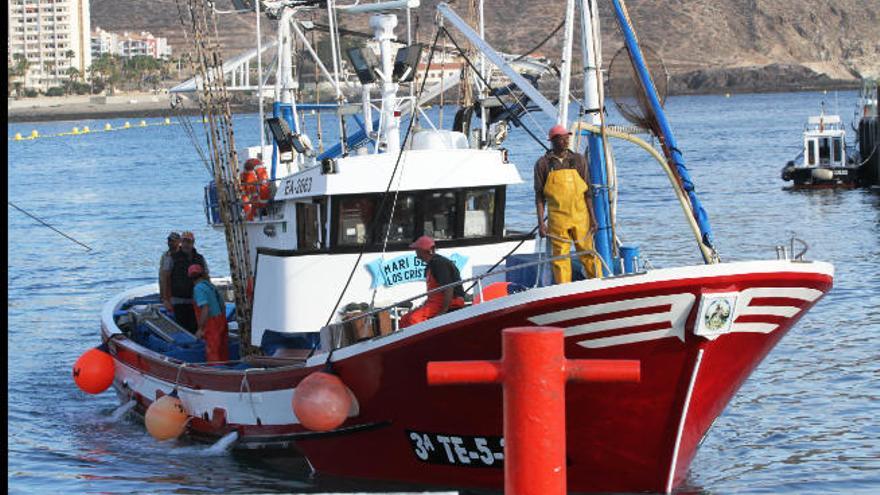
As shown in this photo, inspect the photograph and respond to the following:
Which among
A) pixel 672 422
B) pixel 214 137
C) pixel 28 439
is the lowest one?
pixel 28 439

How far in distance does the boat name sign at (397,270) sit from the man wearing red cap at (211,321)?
269 cm

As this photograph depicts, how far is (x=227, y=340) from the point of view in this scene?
18906 mm

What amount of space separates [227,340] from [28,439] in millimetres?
3818

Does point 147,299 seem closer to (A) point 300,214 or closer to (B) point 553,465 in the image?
(A) point 300,214

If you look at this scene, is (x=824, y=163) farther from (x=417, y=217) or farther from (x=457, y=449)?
(x=457, y=449)

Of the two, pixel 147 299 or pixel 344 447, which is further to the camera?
pixel 147 299

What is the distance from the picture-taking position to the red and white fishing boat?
1327 centimetres

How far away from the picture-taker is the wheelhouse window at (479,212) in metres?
17.3

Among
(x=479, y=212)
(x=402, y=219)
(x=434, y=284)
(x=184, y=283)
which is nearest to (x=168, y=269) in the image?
(x=184, y=283)

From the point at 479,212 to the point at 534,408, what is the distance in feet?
33.4

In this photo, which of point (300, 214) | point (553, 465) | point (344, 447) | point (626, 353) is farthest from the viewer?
point (300, 214)

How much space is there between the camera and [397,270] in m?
16.9

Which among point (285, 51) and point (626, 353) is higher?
point (285, 51)

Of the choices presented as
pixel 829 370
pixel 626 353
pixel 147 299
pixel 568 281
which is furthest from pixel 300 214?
pixel 829 370
